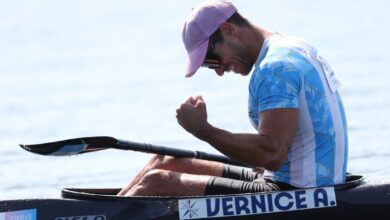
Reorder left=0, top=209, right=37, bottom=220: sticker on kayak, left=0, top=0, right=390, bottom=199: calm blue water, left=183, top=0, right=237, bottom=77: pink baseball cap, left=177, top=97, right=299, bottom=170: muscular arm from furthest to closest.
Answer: left=0, top=0, right=390, bottom=199: calm blue water < left=0, top=209, right=37, bottom=220: sticker on kayak < left=183, top=0, right=237, bottom=77: pink baseball cap < left=177, top=97, right=299, bottom=170: muscular arm

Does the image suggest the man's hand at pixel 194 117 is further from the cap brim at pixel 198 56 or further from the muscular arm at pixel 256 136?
the cap brim at pixel 198 56

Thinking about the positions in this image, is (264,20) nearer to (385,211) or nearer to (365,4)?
(365,4)

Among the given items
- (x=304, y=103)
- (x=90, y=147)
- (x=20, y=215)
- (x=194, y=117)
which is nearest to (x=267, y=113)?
(x=304, y=103)

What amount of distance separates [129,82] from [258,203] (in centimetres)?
1260

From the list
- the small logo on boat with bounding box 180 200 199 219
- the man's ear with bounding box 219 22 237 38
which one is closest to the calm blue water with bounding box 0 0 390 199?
the small logo on boat with bounding box 180 200 199 219

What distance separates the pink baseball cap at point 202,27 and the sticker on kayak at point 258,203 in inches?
31.1

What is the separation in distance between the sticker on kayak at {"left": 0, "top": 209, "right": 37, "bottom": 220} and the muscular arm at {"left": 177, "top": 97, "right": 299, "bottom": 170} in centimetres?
110

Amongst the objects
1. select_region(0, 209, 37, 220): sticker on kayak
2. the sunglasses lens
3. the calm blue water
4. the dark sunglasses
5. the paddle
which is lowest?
select_region(0, 209, 37, 220): sticker on kayak

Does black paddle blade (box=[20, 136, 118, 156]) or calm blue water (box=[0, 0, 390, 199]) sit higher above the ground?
calm blue water (box=[0, 0, 390, 199])

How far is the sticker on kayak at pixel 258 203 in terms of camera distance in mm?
7516

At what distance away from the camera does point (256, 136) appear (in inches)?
290

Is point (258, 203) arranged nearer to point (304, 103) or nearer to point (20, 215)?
point (304, 103)

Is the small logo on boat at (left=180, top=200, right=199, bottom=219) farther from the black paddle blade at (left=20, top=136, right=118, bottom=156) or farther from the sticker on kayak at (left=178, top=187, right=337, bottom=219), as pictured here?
the black paddle blade at (left=20, top=136, right=118, bottom=156)

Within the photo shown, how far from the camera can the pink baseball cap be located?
7621 millimetres
